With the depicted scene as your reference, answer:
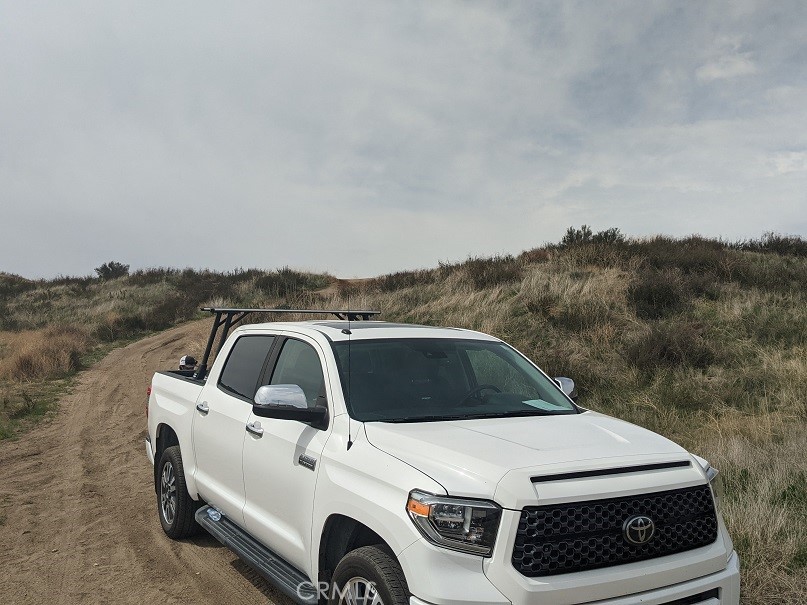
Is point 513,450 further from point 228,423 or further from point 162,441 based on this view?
point 162,441

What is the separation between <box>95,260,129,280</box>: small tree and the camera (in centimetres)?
3955

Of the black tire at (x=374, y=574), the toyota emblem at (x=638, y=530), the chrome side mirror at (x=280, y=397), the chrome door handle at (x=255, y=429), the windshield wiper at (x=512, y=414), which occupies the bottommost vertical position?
the black tire at (x=374, y=574)

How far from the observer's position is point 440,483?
279 centimetres

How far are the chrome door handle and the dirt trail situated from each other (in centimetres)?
116

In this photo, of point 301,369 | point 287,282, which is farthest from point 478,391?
point 287,282

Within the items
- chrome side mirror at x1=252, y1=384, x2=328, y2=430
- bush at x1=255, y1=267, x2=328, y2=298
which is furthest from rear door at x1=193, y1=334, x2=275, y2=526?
bush at x1=255, y1=267, x2=328, y2=298

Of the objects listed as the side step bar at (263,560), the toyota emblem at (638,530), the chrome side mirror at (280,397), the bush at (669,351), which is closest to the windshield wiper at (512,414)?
the chrome side mirror at (280,397)

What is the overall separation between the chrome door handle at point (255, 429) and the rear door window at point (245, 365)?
1.20 ft

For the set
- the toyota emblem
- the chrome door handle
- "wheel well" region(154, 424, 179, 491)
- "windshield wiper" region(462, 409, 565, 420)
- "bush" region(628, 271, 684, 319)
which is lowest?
"wheel well" region(154, 424, 179, 491)

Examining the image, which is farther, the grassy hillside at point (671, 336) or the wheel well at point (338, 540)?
the grassy hillside at point (671, 336)

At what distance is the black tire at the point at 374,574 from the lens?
9.02ft

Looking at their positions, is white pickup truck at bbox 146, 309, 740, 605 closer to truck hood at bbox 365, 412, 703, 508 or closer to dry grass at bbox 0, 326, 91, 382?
truck hood at bbox 365, 412, 703, 508

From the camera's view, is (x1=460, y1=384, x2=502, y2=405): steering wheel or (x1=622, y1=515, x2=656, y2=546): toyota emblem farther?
(x1=460, y1=384, x2=502, y2=405): steering wheel

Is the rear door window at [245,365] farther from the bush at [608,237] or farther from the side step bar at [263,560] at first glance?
the bush at [608,237]
